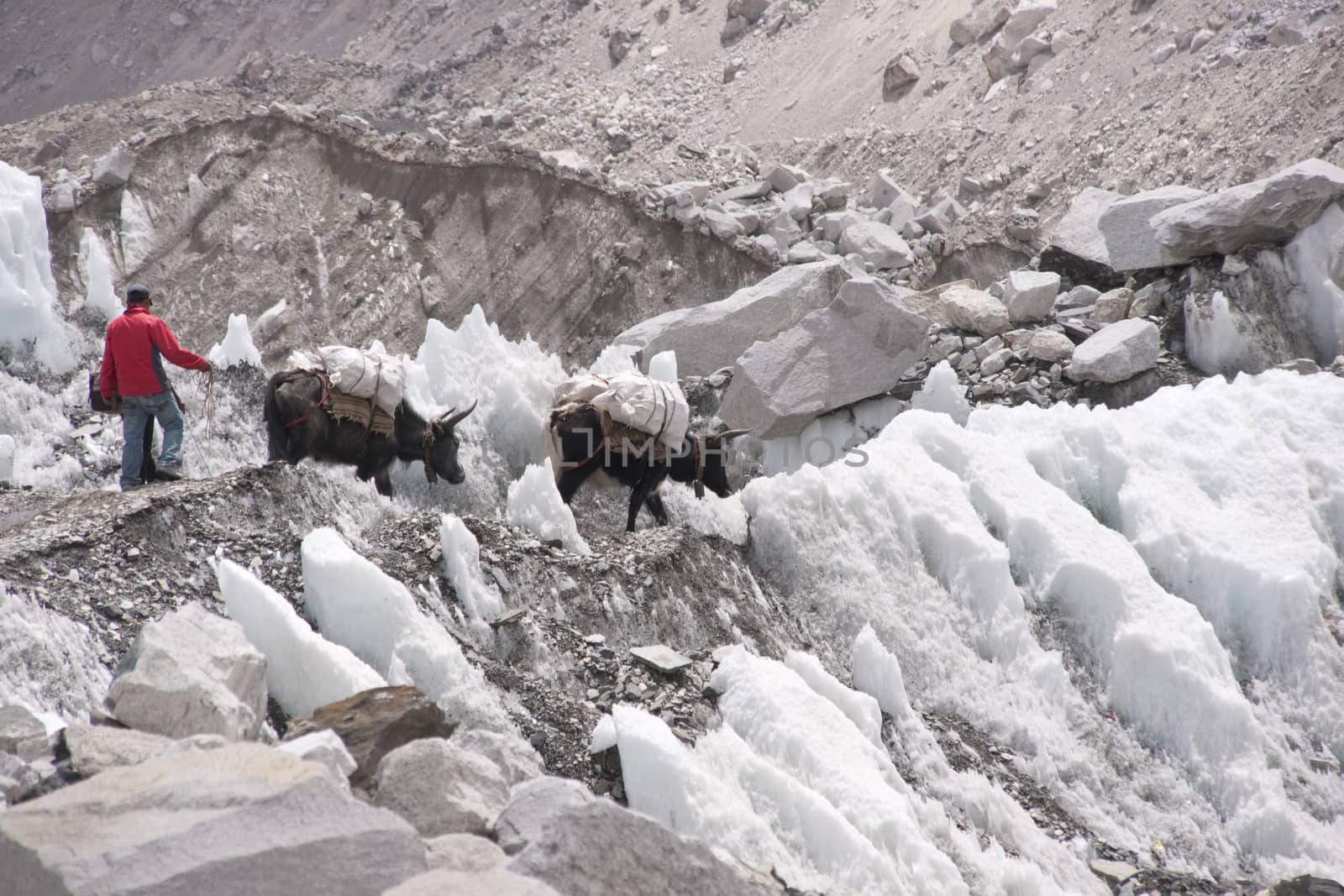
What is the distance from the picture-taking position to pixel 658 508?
7.13m

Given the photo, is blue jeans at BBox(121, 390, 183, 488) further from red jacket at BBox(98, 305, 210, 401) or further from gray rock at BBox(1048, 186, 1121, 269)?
gray rock at BBox(1048, 186, 1121, 269)

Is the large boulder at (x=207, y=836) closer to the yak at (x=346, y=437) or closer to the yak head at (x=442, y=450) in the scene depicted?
the yak at (x=346, y=437)

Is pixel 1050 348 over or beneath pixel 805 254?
beneath

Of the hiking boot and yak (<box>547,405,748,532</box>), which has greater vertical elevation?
the hiking boot

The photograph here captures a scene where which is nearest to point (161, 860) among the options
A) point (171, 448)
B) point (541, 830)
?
point (541, 830)

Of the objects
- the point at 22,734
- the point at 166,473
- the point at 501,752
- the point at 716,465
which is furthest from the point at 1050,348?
the point at 22,734

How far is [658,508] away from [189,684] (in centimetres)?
421

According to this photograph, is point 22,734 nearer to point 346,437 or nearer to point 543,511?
point 543,511

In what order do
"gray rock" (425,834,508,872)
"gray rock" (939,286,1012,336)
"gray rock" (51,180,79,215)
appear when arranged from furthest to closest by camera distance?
"gray rock" (51,180,79,215), "gray rock" (939,286,1012,336), "gray rock" (425,834,508,872)

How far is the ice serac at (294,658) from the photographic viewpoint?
3.76 m

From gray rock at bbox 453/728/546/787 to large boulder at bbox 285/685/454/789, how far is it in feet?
0.26

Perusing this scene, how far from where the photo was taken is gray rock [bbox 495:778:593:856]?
2.66 m

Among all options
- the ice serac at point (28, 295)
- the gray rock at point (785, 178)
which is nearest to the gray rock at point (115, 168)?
the ice serac at point (28, 295)

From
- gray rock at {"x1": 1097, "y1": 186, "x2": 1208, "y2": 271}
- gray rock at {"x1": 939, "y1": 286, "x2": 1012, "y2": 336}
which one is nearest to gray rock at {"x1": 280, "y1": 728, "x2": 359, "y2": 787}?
gray rock at {"x1": 939, "y1": 286, "x2": 1012, "y2": 336}
